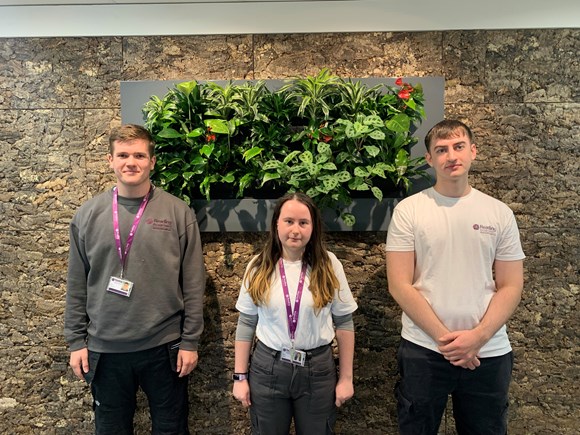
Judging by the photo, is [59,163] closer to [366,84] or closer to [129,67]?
[129,67]

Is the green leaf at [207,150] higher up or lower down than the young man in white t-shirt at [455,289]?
higher up

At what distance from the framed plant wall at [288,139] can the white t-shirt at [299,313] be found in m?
0.44

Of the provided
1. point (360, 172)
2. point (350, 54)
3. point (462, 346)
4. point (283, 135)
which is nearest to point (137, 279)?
point (283, 135)

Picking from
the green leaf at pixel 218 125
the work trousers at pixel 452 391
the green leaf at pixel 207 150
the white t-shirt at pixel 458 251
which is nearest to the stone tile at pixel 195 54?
the green leaf at pixel 218 125

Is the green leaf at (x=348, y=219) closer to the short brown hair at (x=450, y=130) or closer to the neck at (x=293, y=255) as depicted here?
the neck at (x=293, y=255)

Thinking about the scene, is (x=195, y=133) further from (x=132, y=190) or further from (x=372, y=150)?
(x=372, y=150)

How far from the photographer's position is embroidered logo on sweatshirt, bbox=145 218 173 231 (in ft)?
6.08

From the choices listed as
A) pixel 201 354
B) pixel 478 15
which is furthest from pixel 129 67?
pixel 478 15

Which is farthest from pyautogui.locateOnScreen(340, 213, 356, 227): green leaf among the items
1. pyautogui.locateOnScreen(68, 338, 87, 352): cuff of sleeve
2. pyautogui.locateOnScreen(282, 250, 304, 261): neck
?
pyautogui.locateOnScreen(68, 338, 87, 352): cuff of sleeve

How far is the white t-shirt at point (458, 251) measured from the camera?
168 centimetres

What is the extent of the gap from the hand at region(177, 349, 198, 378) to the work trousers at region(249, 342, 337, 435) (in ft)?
1.05

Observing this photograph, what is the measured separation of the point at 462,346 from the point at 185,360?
121 cm

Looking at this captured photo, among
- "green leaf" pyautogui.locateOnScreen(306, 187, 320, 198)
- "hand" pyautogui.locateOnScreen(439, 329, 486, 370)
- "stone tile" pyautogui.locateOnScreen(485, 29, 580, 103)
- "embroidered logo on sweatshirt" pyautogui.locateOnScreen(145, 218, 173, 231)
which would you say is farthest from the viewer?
"stone tile" pyautogui.locateOnScreen(485, 29, 580, 103)

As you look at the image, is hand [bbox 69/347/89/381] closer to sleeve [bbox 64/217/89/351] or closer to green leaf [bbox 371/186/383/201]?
sleeve [bbox 64/217/89/351]
